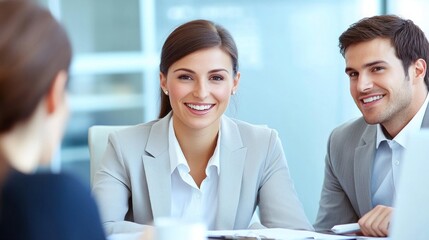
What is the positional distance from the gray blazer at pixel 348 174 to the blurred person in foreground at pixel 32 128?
5.30ft

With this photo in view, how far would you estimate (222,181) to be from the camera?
2.74m

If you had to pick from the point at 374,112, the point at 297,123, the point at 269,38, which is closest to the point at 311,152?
the point at 297,123

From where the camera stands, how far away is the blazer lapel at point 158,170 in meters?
2.69

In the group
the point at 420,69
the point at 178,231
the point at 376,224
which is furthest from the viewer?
the point at 420,69

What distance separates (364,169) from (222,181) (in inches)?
21.0

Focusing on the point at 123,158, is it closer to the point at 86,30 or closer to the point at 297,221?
the point at 297,221

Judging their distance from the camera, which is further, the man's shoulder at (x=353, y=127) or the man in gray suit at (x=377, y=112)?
the man's shoulder at (x=353, y=127)

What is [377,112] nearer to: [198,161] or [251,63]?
[198,161]

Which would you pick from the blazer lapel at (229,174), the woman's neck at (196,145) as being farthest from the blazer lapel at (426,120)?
the woman's neck at (196,145)

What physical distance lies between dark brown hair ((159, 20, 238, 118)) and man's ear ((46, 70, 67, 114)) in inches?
53.6

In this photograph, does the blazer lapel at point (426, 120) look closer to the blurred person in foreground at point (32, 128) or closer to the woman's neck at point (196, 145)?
the woman's neck at point (196, 145)

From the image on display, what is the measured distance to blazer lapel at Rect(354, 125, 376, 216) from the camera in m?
2.82

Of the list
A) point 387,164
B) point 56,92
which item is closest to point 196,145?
point 387,164

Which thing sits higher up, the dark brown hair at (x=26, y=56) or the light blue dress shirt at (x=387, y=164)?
the dark brown hair at (x=26, y=56)
